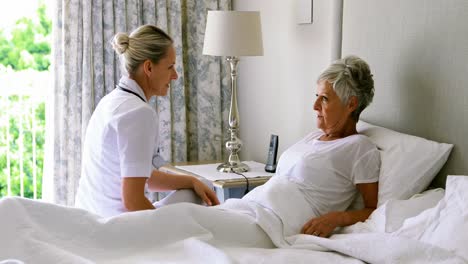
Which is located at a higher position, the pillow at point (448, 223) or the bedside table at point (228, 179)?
the pillow at point (448, 223)

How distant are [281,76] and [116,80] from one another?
1.00 m

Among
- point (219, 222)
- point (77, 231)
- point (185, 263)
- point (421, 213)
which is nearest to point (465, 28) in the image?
point (421, 213)

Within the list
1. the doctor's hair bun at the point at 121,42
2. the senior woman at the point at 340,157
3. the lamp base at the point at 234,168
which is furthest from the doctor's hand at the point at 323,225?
the lamp base at the point at 234,168

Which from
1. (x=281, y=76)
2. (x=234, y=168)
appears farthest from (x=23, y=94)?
(x=281, y=76)

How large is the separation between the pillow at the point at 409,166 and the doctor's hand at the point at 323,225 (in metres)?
0.17

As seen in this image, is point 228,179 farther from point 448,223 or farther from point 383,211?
point 448,223

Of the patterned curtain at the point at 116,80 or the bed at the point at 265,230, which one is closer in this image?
the bed at the point at 265,230

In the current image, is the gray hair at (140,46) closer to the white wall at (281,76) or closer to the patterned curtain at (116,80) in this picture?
the white wall at (281,76)

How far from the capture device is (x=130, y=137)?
2527 millimetres

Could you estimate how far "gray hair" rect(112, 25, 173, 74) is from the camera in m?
2.69

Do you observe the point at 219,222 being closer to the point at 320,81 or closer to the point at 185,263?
the point at 185,263

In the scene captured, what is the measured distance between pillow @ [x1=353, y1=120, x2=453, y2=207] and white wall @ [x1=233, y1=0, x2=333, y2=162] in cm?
102

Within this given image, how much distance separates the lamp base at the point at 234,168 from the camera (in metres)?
3.73

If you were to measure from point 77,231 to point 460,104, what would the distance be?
1.38 metres
